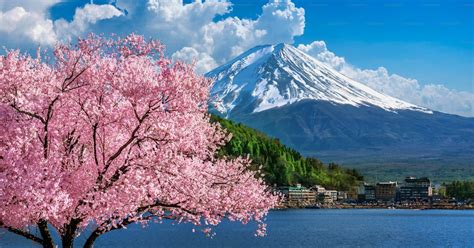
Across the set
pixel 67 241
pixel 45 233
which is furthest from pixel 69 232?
pixel 45 233

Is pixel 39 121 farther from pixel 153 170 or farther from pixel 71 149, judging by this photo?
pixel 153 170

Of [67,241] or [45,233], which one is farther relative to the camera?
[67,241]

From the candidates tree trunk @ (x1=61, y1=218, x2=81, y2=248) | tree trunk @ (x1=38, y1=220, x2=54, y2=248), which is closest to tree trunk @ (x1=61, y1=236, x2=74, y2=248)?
tree trunk @ (x1=61, y1=218, x2=81, y2=248)

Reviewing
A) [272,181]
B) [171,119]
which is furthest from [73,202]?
[272,181]

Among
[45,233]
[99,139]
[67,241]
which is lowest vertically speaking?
[67,241]

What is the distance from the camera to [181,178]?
53.5 ft

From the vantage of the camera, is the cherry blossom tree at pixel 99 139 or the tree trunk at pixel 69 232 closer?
the cherry blossom tree at pixel 99 139

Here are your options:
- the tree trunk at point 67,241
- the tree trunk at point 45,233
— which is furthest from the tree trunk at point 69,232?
the tree trunk at point 45,233

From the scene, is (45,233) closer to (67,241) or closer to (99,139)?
(67,241)

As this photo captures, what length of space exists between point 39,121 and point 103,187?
2.02 m

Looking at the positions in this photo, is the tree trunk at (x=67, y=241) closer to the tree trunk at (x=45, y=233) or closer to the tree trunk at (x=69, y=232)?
the tree trunk at (x=69, y=232)

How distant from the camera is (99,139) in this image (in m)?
16.5

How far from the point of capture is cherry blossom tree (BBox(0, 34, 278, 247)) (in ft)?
49.6

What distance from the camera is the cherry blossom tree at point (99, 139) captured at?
15.1m
